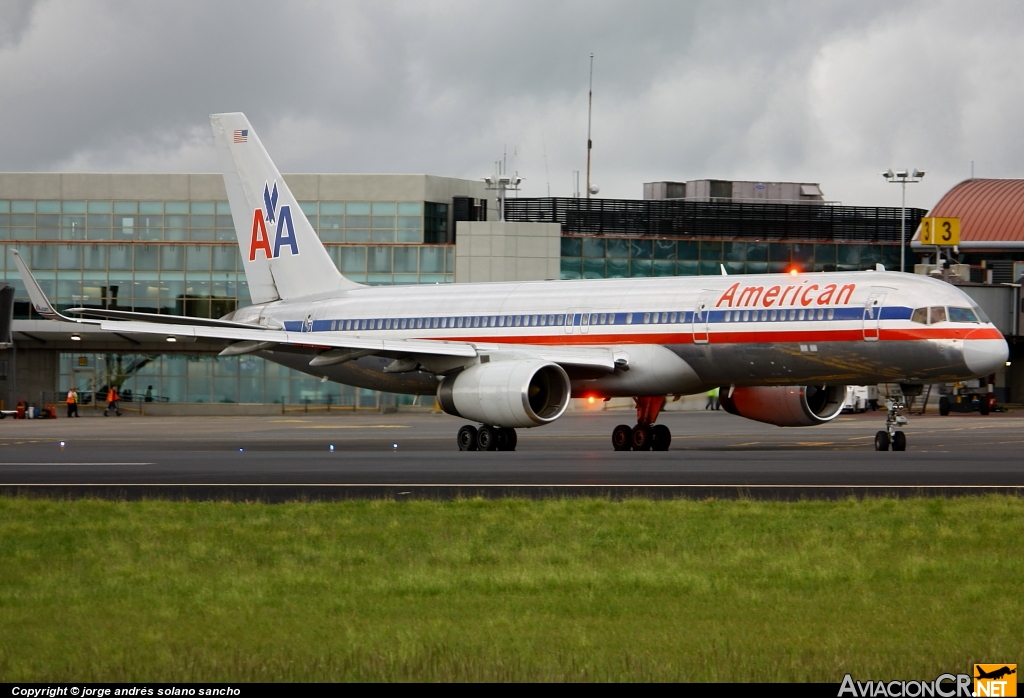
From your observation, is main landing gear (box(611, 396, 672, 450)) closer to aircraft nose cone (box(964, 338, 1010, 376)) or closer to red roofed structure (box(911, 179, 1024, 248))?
aircraft nose cone (box(964, 338, 1010, 376))

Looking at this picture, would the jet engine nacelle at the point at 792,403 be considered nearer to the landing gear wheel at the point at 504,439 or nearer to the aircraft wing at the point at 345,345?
the aircraft wing at the point at 345,345

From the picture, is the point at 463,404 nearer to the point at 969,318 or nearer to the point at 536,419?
the point at 536,419

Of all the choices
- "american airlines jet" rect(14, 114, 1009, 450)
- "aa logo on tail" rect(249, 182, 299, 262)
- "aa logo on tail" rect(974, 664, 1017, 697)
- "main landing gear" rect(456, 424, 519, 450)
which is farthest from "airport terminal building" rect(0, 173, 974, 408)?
"aa logo on tail" rect(974, 664, 1017, 697)

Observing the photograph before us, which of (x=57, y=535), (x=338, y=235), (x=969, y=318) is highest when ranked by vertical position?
(x=338, y=235)

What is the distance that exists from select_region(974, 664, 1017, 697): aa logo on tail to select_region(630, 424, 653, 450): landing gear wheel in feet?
82.9

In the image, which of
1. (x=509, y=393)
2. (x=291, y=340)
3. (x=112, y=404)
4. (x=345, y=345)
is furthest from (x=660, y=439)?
(x=112, y=404)

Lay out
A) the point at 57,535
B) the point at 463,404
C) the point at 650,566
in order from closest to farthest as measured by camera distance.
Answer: the point at 650,566
the point at 57,535
the point at 463,404

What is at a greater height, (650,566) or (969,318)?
(969,318)

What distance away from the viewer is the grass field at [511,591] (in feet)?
26.5

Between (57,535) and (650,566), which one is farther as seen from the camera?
(57,535)

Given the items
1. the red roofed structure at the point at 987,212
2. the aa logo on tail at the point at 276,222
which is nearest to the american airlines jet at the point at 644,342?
the aa logo on tail at the point at 276,222

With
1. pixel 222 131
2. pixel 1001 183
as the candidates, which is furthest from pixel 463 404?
pixel 1001 183

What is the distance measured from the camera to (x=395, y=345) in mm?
32438

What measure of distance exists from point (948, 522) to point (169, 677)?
8989mm
